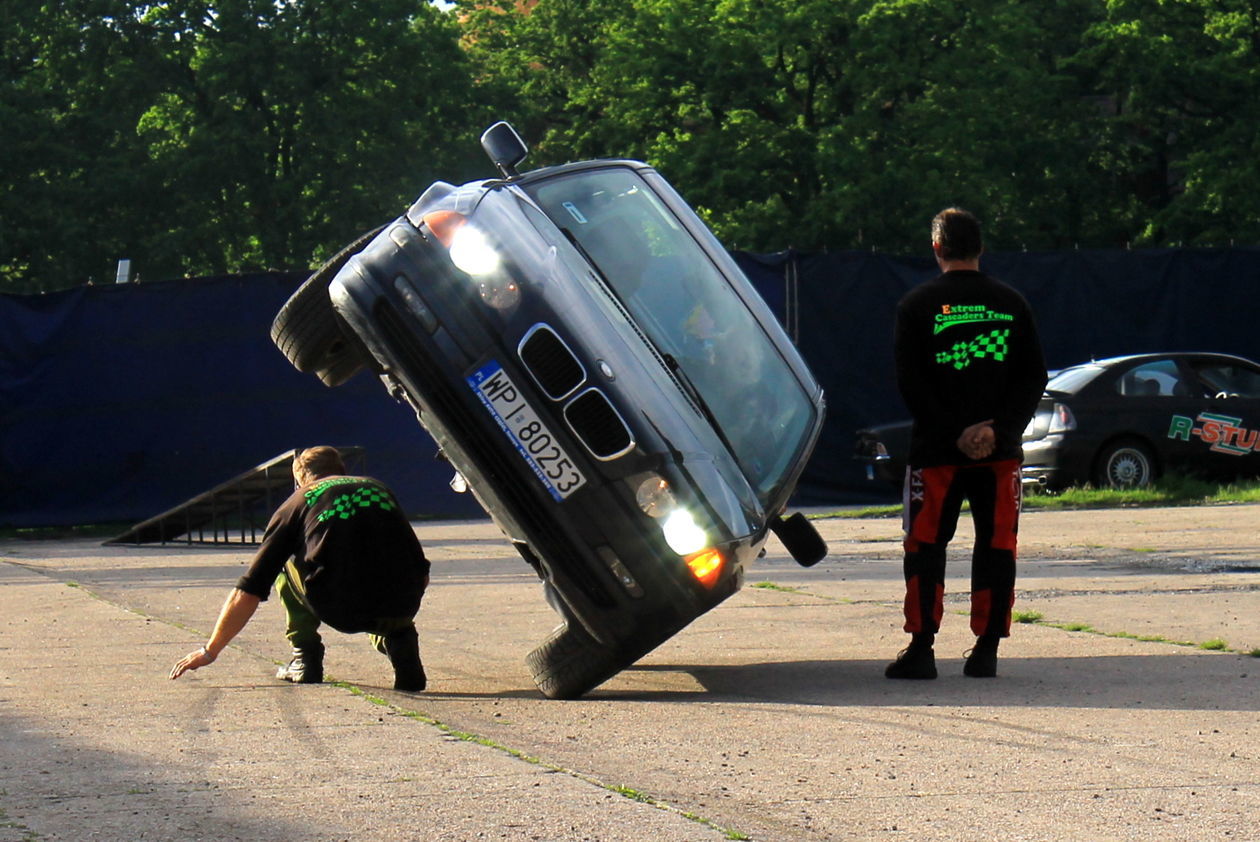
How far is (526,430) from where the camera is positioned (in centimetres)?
619

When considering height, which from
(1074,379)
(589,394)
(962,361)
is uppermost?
(589,394)

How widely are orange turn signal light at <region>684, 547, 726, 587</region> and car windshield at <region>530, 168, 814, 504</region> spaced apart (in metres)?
0.66

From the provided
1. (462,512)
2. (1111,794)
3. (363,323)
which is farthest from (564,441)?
(462,512)

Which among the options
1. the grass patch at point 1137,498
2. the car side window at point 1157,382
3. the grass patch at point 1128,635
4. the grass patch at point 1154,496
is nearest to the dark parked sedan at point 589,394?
the grass patch at point 1128,635

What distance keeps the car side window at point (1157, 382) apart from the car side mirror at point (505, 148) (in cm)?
1094

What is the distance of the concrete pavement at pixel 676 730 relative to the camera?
429 cm

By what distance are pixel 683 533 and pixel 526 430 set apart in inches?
25.7

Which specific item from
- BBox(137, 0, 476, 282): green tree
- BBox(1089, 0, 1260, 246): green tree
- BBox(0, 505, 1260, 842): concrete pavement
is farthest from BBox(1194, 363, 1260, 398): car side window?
BBox(137, 0, 476, 282): green tree

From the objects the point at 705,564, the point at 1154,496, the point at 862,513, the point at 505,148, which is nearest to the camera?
the point at 705,564

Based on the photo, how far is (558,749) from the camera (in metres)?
5.26

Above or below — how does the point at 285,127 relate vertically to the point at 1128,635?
above

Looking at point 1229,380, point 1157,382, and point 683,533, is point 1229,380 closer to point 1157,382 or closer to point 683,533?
point 1157,382

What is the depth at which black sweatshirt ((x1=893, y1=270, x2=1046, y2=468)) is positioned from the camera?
21.7 ft

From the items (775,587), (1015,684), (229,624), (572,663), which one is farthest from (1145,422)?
(229,624)
